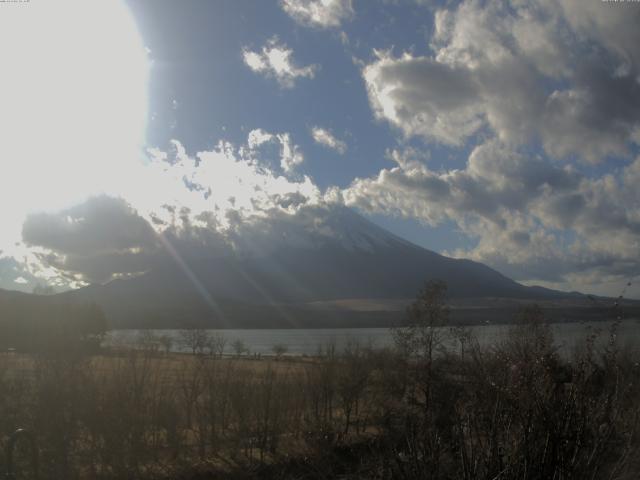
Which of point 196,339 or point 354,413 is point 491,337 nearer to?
point 354,413

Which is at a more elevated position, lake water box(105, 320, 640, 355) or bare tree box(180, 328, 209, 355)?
lake water box(105, 320, 640, 355)

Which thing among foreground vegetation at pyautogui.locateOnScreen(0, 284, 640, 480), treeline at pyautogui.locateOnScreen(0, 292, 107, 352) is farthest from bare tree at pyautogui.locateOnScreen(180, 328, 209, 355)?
foreground vegetation at pyautogui.locateOnScreen(0, 284, 640, 480)

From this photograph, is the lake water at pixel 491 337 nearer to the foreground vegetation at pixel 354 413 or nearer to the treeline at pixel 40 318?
the foreground vegetation at pixel 354 413

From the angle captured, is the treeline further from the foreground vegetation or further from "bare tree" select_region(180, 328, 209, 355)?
the foreground vegetation

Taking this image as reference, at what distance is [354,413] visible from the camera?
121ft

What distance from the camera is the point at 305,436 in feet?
103

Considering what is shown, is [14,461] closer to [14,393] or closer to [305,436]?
[14,393]

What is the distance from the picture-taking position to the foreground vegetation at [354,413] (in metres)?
5.44

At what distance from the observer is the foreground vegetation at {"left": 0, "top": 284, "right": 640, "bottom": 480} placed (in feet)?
17.9

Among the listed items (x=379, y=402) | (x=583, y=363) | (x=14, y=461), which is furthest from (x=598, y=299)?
(x=379, y=402)

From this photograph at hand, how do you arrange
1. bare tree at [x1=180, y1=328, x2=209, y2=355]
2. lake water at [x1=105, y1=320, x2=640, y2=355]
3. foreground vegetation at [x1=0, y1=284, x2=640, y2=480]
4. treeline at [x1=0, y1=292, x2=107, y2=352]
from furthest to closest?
bare tree at [x1=180, y1=328, x2=209, y2=355] → treeline at [x1=0, y1=292, x2=107, y2=352] → lake water at [x1=105, y1=320, x2=640, y2=355] → foreground vegetation at [x1=0, y1=284, x2=640, y2=480]

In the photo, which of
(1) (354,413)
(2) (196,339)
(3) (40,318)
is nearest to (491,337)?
(1) (354,413)

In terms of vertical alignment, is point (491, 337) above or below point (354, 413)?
above

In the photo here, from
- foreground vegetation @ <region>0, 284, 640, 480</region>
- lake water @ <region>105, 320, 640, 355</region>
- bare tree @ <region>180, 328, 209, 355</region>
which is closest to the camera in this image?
foreground vegetation @ <region>0, 284, 640, 480</region>
